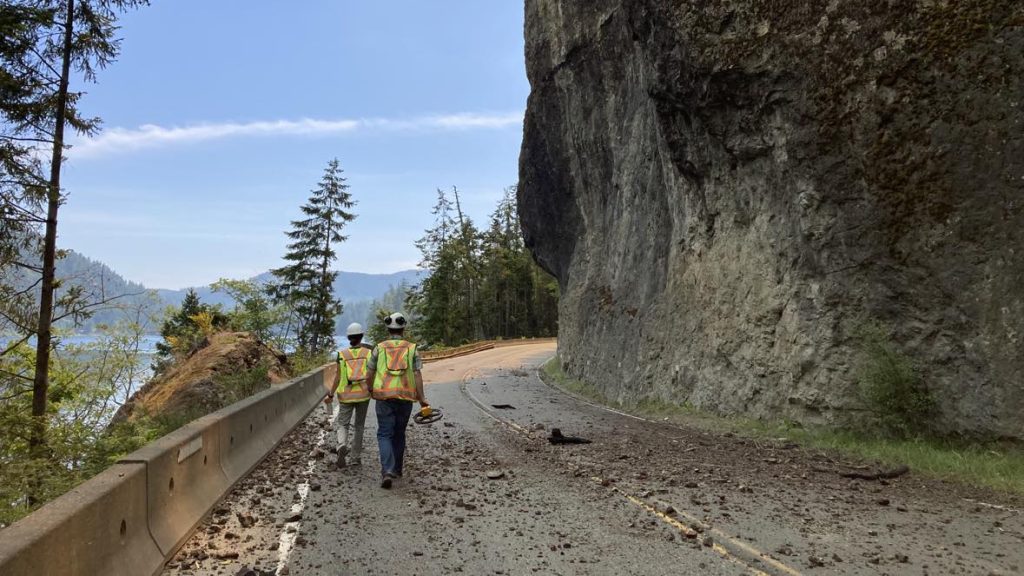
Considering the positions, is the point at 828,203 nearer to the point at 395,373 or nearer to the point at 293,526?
the point at 395,373

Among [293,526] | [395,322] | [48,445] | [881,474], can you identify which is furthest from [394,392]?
[881,474]

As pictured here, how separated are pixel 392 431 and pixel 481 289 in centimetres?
6487

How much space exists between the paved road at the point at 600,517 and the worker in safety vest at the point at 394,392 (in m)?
0.45

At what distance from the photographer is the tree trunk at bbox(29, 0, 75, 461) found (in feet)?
39.5

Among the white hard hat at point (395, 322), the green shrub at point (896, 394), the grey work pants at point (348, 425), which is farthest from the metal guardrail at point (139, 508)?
the green shrub at point (896, 394)

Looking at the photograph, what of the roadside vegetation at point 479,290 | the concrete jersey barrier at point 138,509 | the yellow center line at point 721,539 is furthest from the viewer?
the roadside vegetation at point 479,290

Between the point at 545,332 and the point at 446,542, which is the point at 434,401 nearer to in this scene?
the point at 446,542

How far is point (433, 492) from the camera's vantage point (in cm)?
786

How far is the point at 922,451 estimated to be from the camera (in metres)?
9.55

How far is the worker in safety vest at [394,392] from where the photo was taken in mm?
8531

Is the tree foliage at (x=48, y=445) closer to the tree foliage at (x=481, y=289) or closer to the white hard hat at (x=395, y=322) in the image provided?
the white hard hat at (x=395, y=322)

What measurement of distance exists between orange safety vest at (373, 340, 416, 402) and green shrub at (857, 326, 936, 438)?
7.19 metres

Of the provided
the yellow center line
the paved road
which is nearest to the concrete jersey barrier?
the paved road

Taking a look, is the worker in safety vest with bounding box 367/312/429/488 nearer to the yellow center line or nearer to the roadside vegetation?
the yellow center line
